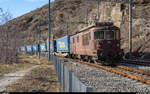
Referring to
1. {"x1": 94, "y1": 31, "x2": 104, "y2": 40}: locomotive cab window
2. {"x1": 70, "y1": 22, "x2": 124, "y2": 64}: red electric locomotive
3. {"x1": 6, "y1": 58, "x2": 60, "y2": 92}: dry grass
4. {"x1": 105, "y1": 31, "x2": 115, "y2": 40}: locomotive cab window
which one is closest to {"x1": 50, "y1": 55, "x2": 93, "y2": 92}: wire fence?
{"x1": 6, "y1": 58, "x2": 60, "y2": 92}: dry grass

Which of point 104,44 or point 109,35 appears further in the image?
point 109,35

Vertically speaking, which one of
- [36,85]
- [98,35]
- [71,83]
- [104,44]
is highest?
[98,35]

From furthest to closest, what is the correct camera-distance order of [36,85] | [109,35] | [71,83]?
[109,35] < [36,85] < [71,83]

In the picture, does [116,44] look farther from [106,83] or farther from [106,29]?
[106,83]

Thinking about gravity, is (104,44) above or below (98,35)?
below

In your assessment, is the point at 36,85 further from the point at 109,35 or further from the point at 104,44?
the point at 109,35

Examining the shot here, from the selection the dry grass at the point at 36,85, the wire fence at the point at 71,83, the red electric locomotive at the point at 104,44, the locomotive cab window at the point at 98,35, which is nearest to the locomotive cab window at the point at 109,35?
the red electric locomotive at the point at 104,44

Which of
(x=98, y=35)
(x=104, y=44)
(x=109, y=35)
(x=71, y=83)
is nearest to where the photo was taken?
(x=71, y=83)

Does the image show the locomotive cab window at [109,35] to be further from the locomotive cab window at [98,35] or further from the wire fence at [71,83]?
the wire fence at [71,83]

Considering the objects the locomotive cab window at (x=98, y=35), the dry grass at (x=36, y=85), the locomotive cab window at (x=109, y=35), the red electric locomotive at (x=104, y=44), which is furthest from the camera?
the locomotive cab window at (x=109, y=35)

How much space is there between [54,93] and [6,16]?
18.4 meters

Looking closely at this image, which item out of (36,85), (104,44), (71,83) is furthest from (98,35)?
(71,83)

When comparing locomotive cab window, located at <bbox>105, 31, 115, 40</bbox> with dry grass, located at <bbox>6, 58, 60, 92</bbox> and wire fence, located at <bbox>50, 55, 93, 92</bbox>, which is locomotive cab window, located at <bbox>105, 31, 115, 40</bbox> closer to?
dry grass, located at <bbox>6, 58, 60, 92</bbox>

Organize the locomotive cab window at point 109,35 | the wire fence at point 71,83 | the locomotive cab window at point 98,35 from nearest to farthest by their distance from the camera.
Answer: the wire fence at point 71,83 → the locomotive cab window at point 98,35 → the locomotive cab window at point 109,35
